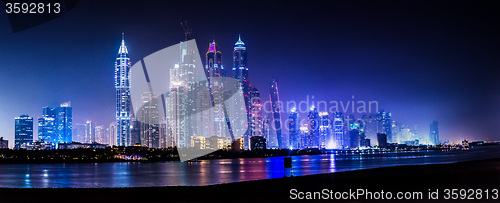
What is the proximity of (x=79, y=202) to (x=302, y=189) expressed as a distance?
26.7ft

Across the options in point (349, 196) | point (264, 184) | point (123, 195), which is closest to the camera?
point (349, 196)

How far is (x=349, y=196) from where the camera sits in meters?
15.8

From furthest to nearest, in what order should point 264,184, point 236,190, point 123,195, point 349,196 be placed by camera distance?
point 264,184, point 236,190, point 123,195, point 349,196

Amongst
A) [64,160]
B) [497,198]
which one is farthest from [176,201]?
[64,160]

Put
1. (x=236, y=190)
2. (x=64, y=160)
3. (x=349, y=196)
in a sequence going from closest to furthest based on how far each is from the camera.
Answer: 1. (x=349, y=196)
2. (x=236, y=190)
3. (x=64, y=160)

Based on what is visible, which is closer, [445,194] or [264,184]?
[445,194]

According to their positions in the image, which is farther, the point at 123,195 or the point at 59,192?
the point at 59,192

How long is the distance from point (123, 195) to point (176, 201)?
3.51m

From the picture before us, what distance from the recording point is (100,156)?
190 m

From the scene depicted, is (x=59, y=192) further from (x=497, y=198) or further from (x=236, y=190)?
(x=497, y=198)

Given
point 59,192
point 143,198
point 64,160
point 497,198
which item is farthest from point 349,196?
point 64,160

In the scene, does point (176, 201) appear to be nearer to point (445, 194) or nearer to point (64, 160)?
point (445, 194)

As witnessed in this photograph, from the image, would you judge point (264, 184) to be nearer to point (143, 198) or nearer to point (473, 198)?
point (143, 198)

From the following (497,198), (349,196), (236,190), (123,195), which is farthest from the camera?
(236,190)
